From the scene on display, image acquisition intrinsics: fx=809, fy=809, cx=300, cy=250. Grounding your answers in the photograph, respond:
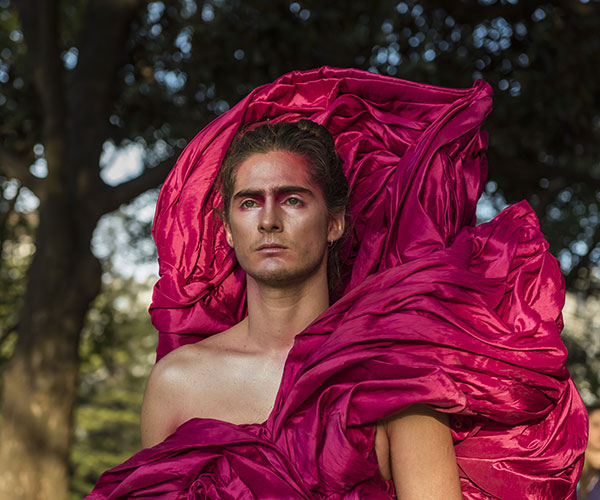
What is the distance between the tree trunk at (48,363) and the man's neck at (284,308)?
423 cm

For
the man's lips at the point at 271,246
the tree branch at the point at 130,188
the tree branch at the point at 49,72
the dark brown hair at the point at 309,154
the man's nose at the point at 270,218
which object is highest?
the tree branch at the point at 49,72

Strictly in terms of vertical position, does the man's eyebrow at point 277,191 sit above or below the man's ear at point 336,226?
above

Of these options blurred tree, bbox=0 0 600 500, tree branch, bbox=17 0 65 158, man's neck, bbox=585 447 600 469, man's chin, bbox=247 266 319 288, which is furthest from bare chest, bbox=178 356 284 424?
tree branch, bbox=17 0 65 158

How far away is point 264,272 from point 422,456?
713 mm

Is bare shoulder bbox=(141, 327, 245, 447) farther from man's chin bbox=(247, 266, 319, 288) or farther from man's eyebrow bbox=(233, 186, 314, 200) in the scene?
man's eyebrow bbox=(233, 186, 314, 200)

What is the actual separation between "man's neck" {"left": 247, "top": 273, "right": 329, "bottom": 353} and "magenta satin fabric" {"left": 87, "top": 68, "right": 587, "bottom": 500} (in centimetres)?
17

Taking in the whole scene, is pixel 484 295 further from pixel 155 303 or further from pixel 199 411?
pixel 155 303

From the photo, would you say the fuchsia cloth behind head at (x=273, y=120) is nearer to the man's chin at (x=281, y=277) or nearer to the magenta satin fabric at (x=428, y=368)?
the magenta satin fabric at (x=428, y=368)

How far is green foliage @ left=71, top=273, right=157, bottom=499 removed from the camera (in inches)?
754

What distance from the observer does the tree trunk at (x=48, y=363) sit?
6117mm

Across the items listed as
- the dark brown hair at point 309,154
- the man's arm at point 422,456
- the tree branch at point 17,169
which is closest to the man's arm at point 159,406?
the dark brown hair at point 309,154

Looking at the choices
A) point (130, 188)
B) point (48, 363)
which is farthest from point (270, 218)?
point (130, 188)

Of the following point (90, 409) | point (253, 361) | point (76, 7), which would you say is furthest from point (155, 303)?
point (90, 409)

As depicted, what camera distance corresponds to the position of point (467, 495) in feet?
7.14
